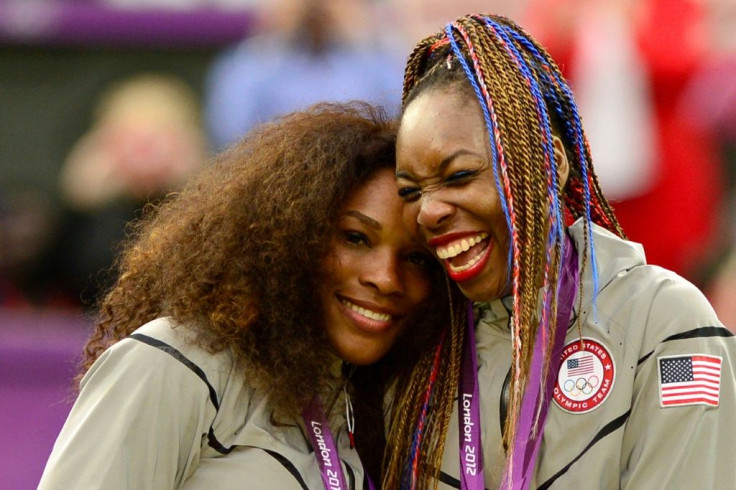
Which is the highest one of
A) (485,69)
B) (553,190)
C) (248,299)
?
(485,69)

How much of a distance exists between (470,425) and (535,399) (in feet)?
0.76

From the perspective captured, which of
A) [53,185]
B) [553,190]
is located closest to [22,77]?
[53,185]

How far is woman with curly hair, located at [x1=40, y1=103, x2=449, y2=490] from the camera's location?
325 centimetres

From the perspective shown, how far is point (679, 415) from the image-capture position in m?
3.08

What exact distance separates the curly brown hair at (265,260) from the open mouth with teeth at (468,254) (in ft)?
1.13

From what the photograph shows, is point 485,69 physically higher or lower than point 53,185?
higher

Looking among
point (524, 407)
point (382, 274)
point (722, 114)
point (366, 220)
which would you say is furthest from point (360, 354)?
point (722, 114)

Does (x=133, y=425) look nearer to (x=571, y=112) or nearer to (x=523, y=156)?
(x=523, y=156)

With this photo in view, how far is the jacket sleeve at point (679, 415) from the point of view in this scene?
3.05 m

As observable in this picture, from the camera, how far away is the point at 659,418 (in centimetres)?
310

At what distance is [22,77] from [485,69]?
157 inches

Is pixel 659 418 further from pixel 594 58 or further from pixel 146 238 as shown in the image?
pixel 594 58

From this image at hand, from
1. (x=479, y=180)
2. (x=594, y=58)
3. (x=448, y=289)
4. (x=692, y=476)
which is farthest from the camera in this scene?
(x=594, y=58)

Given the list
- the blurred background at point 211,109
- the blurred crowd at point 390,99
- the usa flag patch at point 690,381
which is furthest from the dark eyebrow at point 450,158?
the blurred background at point 211,109
